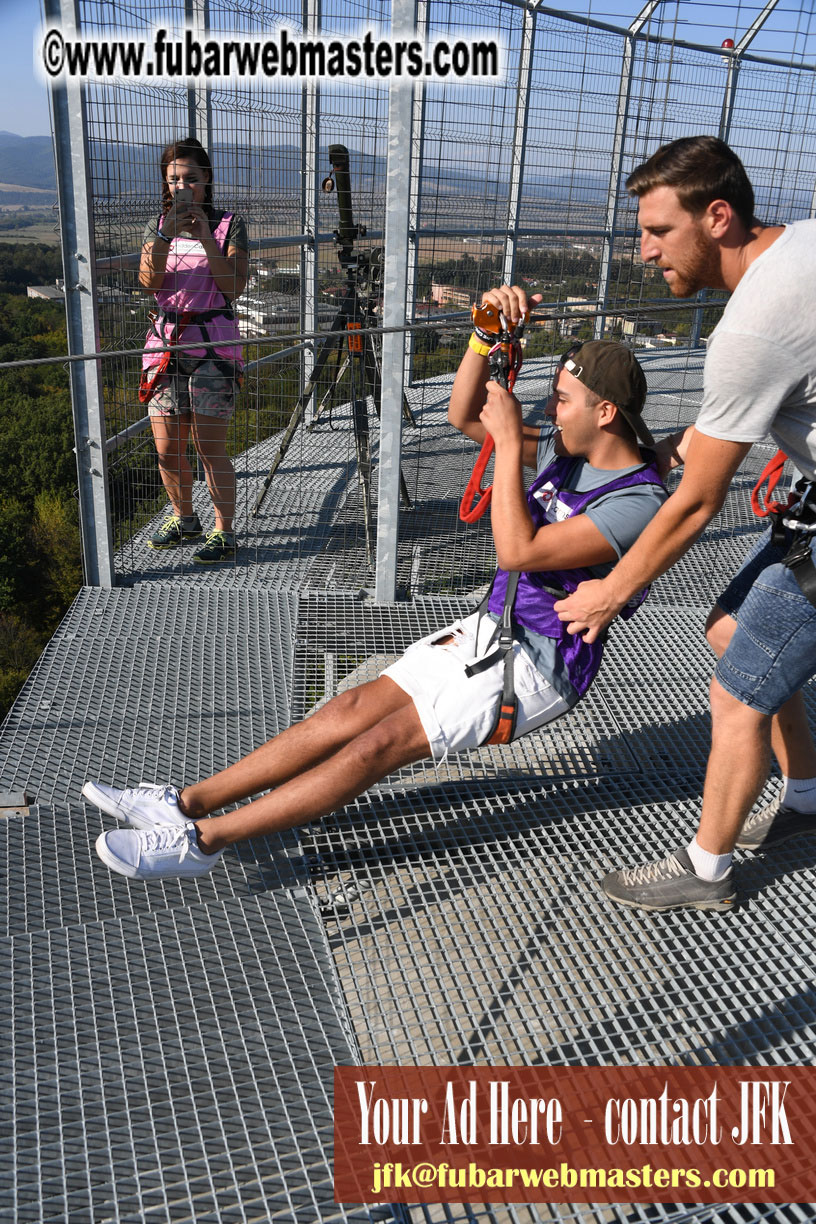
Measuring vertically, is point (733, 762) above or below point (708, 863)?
above

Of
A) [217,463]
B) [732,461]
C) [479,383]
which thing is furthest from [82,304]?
[732,461]

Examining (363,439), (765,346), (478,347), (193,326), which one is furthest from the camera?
(363,439)

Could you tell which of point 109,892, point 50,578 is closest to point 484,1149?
point 109,892

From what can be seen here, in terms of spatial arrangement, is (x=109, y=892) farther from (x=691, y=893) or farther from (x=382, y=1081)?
(x=691, y=893)

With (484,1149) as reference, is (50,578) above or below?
below

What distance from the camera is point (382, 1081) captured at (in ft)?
5.72

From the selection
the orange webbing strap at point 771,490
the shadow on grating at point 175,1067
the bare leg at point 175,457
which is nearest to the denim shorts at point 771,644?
the orange webbing strap at point 771,490

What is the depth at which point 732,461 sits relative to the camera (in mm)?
1757

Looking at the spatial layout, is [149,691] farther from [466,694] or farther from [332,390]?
[332,390]

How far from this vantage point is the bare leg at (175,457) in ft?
12.8

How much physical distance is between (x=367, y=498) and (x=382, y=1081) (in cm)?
262

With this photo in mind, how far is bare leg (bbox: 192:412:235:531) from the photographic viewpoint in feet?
12.6

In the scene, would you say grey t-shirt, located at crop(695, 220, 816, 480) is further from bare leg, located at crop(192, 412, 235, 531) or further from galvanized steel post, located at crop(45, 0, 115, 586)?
bare leg, located at crop(192, 412, 235, 531)

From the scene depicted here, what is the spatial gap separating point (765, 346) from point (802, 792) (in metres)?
1.27
